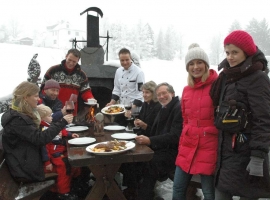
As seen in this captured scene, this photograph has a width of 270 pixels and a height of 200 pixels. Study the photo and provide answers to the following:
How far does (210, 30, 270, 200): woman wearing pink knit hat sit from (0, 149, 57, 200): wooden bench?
6.27ft

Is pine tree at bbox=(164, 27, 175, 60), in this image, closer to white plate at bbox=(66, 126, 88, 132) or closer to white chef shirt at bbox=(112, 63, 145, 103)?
white chef shirt at bbox=(112, 63, 145, 103)

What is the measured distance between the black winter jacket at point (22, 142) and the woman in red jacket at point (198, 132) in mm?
1484

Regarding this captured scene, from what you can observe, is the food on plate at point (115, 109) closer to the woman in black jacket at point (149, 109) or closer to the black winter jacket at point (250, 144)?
the woman in black jacket at point (149, 109)

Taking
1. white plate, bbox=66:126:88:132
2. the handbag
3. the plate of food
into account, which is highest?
the handbag

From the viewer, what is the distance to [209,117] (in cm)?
284

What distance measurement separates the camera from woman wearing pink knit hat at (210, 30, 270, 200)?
2.20 metres

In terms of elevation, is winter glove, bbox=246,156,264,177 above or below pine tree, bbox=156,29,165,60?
below

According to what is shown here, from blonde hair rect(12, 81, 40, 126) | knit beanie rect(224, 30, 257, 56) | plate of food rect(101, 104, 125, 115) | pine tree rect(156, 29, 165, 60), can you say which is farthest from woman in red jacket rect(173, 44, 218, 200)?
pine tree rect(156, 29, 165, 60)

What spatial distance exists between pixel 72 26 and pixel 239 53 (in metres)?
78.5

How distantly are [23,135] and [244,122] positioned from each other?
7.41ft

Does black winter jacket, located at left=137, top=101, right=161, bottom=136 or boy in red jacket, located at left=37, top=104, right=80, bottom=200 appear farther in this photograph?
black winter jacket, located at left=137, top=101, right=161, bottom=136

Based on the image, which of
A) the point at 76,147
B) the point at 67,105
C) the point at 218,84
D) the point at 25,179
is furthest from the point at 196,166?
the point at 25,179

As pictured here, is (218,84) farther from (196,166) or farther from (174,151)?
(174,151)

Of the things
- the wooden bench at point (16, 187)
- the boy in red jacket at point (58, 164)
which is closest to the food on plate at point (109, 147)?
the wooden bench at point (16, 187)
